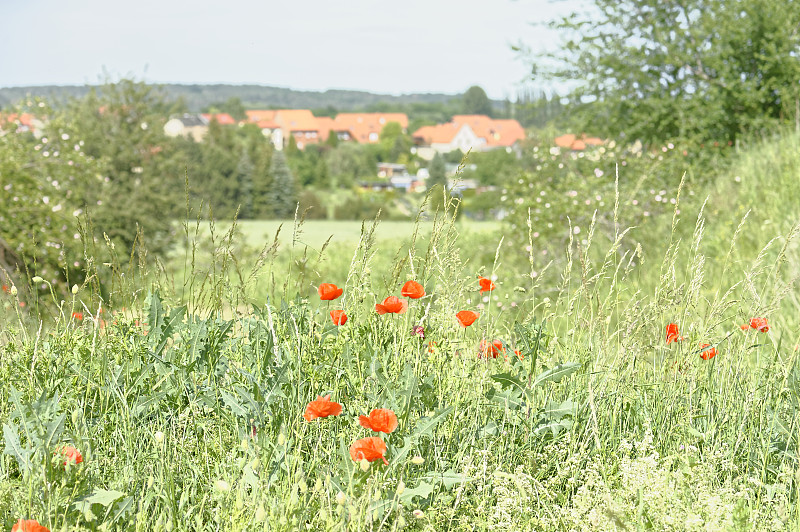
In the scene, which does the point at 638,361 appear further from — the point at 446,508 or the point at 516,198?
the point at 516,198

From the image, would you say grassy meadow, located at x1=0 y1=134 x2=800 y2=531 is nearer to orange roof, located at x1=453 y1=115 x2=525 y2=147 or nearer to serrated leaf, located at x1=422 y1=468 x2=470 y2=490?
serrated leaf, located at x1=422 y1=468 x2=470 y2=490

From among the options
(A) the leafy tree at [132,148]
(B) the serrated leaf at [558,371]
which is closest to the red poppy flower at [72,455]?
(B) the serrated leaf at [558,371]

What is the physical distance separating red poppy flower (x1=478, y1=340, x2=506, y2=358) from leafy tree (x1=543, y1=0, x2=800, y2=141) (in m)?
8.16

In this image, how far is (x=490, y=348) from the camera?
2.48 meters

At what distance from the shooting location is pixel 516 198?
10.4m

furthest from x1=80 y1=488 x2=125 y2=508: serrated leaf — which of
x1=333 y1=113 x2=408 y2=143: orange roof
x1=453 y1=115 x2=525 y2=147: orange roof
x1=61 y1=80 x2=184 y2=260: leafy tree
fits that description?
x1=333 y1=113 x2=408 y2=143: orange roof

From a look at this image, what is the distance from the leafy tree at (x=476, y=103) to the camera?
113 metres

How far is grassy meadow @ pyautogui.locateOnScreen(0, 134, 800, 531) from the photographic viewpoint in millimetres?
1856

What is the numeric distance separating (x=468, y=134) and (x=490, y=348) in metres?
98.9

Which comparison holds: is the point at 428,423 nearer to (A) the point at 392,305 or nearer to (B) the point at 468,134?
(A) the point at 392,305

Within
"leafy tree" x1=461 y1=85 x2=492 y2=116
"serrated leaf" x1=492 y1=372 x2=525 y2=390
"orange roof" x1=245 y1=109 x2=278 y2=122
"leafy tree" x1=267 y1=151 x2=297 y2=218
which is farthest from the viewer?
"leafy tree" x1=461 y1=85 x2=492 y2=116

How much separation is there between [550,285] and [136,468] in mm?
7497

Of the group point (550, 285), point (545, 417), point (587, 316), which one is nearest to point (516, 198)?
point (550, 285)

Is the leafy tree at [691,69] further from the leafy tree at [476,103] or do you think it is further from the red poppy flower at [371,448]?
the leafy tree at [476,103]
